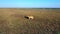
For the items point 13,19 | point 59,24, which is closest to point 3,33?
point 13,19

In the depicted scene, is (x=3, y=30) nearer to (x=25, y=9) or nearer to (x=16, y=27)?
(x=16, y=27)

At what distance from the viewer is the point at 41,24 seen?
2760mm

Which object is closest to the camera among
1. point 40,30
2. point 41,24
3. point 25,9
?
point 40,30

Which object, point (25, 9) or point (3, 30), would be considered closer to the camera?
point (3, 30)

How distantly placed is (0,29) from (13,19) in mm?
558

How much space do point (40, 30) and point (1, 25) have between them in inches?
27.6

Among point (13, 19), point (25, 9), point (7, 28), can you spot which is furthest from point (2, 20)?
point (25, 9)

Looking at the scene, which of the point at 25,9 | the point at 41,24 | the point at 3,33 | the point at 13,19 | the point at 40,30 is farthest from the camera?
the point at 25,9

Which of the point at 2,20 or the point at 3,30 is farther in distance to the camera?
the point at 2,20

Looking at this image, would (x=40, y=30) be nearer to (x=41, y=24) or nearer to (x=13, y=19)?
(x=41, y=24)

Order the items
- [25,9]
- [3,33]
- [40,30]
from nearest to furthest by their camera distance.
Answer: [3,33] → [40,30] → [25,9]

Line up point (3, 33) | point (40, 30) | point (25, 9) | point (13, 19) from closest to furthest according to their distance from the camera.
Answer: point (3, 33)
point (40, 30)
point (13, 19)
point (25, 9)

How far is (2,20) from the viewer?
9.57 ft

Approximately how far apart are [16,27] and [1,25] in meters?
0.28
